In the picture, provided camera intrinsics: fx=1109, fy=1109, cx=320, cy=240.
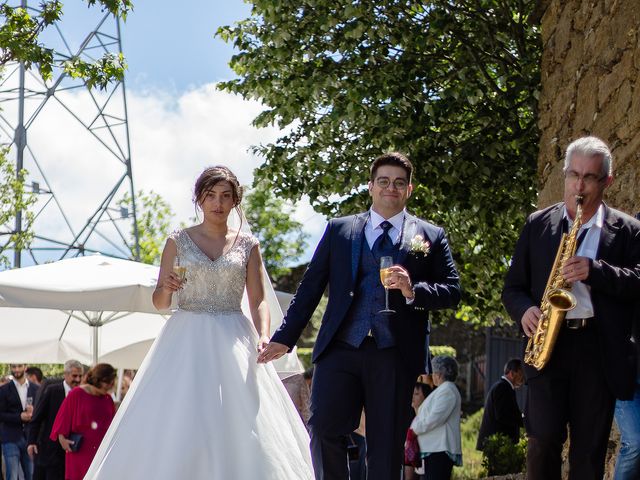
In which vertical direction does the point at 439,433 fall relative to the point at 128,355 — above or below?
below

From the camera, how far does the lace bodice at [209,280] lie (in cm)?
766

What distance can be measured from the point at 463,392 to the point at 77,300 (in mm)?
21401

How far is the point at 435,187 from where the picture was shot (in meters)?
14.1

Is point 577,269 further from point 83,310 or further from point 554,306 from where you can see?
point 83,310

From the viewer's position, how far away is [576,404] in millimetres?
6023

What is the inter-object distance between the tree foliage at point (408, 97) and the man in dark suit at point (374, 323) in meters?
6.60

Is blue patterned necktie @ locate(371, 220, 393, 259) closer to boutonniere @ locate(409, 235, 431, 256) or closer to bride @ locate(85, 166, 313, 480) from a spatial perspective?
boutonniere @ locate(409, 235, 431, 256)

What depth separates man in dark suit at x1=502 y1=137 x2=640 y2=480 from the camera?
5949 mm

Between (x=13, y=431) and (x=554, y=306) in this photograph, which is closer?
(x=554, y=306)

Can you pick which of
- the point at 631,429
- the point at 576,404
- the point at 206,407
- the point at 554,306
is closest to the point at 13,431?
the point at 206,407

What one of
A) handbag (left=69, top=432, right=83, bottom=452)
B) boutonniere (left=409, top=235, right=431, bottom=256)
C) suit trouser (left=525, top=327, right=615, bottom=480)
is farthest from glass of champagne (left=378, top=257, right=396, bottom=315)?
handbag (left=69, top=432, right=83, bottom=452)

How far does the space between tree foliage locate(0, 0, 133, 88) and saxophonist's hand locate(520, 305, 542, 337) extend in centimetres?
765

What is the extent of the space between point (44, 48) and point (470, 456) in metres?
11.6

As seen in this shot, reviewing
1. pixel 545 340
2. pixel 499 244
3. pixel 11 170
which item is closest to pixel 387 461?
pixel 545 340
